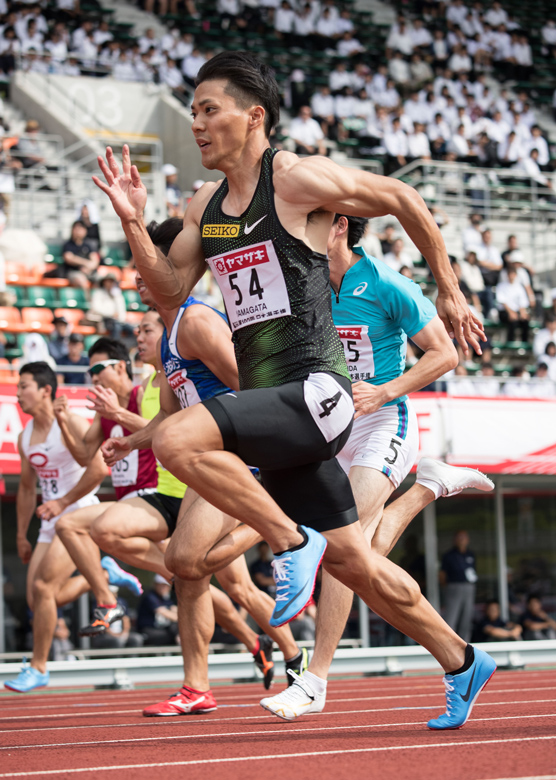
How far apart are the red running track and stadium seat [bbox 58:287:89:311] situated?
901cm

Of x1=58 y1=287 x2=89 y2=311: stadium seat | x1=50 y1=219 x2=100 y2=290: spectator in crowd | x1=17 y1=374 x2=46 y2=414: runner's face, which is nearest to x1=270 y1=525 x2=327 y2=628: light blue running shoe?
x1=17 y1=374 x2=46 y2=414: runner's face

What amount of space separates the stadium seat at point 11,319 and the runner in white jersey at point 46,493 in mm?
5000

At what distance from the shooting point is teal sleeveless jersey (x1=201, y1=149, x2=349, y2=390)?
13.4 feet

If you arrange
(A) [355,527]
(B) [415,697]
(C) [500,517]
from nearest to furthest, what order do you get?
(A) [355,527] → (B) [415,697] → (C) [500,517]

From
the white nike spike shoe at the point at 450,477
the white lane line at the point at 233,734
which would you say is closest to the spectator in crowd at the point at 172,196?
the white nike spike shoe at the point at 450,477

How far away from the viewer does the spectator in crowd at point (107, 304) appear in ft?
48.5

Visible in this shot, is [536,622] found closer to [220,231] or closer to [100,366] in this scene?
[100,366]

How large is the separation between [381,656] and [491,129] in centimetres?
1549

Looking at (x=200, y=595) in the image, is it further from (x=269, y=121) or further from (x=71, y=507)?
(x=71, y=507)

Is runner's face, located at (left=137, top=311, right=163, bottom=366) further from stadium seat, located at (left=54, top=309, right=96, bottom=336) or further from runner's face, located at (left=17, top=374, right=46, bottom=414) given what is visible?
stadium seat, located at (left=54, top=309, right=96, bottom=336)

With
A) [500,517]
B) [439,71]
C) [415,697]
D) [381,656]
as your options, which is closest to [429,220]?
[415,697]

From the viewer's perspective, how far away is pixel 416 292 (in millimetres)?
5746

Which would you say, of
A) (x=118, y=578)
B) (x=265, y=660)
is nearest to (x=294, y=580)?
(x=265, y=660)

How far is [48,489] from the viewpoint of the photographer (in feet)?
31.3
